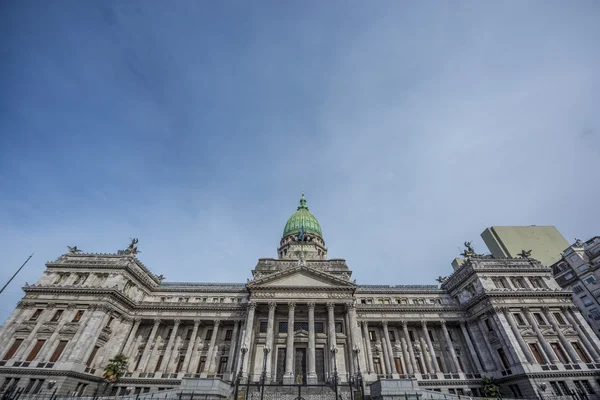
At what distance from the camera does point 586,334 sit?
37.9 meters

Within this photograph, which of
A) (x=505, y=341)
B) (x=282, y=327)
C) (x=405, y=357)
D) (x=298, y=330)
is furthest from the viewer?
(x=405, y=357)

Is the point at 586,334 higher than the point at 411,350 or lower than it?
higher

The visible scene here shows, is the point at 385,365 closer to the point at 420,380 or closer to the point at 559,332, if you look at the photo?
the point at 420,380

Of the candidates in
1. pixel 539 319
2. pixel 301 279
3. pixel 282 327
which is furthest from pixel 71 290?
pixel 539 319

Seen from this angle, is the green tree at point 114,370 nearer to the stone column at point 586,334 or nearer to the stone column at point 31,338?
the stone column at point 31,338

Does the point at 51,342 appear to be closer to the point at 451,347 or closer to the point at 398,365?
the point at 398,365

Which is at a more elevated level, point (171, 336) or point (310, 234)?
point (310, 234)

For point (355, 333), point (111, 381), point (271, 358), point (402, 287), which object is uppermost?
point (402, 287)

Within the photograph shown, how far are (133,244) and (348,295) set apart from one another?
36.1 m

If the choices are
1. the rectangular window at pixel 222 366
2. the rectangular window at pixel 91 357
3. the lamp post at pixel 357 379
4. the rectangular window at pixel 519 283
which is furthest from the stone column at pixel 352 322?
the rectangular window at pixel 91 357

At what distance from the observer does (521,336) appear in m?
37.5

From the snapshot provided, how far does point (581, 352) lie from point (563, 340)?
2.35 m

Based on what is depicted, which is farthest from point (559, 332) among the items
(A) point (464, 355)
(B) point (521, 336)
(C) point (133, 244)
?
(C) point (133, 244)

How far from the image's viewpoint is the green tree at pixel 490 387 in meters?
33.6
